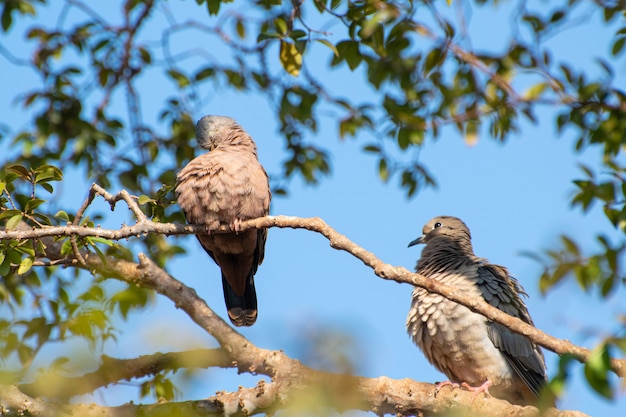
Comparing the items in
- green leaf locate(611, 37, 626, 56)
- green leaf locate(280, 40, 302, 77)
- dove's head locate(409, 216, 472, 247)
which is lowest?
dove's head locate(409, 216, 472, 247)

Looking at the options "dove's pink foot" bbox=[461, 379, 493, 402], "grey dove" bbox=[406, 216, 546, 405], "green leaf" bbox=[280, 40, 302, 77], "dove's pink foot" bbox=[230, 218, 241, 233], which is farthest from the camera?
"green leaf" bbox=[280, 40, 302, 77]

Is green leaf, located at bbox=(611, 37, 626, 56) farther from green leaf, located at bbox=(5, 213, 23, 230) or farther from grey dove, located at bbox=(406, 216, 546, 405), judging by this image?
green leaf, located at bbox=(5, 213, 23, 230)

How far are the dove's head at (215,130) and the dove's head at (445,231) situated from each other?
1.85 meters

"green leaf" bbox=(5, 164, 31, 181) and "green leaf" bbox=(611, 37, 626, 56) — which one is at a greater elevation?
"green leaf" bbox=(611, 37, 626, 56)

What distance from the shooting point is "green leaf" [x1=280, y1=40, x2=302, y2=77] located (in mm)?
4645

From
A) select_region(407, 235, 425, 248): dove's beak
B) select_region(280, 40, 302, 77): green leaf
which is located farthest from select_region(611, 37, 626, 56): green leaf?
select_region(407, 235, 425, 248): dove's beak

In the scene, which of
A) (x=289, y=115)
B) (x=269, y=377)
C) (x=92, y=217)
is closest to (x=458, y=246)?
(x=289, y=115)

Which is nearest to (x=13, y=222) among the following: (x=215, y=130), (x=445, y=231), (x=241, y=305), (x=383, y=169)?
(x=215, y=130)

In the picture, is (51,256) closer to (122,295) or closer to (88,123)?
(88,123)

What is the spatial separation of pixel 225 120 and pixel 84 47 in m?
1.86

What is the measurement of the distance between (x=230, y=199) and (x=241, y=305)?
3.20 feet

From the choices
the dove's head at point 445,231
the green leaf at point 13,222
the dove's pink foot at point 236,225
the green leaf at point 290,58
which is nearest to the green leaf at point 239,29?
the green leaf at point 290,58

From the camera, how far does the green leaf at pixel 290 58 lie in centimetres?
464

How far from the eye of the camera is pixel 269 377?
12.8ft
